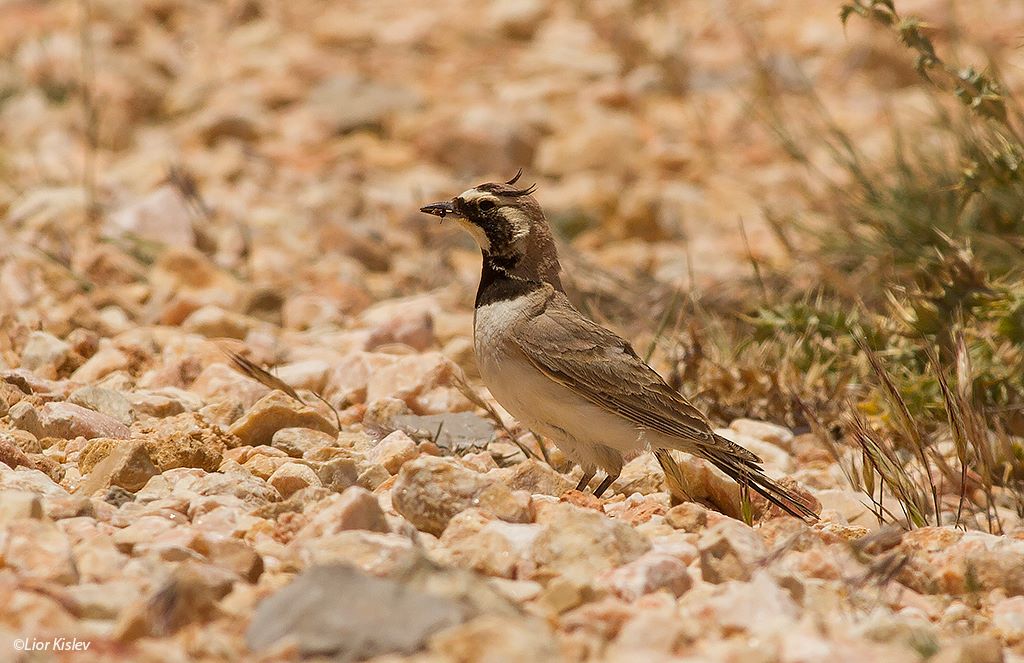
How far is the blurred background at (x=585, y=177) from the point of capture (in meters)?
5.23

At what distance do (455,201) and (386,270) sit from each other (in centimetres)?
245

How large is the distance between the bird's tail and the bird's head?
101cm

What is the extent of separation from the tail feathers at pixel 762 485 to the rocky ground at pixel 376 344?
7 cm

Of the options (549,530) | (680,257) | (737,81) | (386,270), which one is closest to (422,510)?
(549,530)

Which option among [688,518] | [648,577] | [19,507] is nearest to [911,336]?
[688,518]

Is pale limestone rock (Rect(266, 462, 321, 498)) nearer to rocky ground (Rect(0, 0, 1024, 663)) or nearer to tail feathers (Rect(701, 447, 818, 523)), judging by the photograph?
rocky ground (Rect(0, 0, 1024, 663))

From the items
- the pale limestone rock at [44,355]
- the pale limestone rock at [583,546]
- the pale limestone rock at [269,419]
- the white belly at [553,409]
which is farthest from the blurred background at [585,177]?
the pale limestone rock at [269,419]

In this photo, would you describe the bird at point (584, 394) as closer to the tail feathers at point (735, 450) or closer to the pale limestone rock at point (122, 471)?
the tail feathers at point (735, 450)

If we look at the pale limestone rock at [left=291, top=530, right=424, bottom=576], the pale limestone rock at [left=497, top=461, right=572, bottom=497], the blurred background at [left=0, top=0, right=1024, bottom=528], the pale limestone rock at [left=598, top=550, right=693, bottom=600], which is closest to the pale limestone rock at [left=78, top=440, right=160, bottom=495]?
the pale limestone rock at [left=291, top=530, right=424, bottom=576]

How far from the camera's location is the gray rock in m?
2.46

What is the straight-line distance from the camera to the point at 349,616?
8.28 ft

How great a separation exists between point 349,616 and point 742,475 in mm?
1888

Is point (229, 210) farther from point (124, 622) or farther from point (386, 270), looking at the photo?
point (124, 622)

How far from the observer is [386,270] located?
7.32 meters
